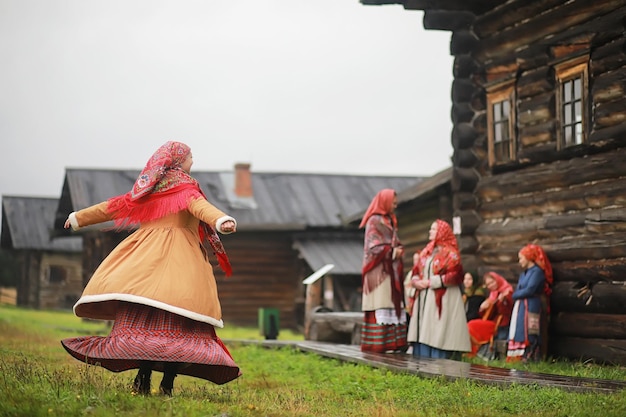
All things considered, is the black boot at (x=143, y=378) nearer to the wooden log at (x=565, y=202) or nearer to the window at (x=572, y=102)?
the wooden log at (x=565, y=202)

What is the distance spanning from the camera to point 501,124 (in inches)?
513

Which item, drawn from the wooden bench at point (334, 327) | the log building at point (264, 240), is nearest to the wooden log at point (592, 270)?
the wooden bench at point (334, 327)

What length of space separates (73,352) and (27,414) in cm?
131

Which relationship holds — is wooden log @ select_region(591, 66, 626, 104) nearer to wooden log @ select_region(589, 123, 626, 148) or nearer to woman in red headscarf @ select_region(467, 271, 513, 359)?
wooden log @ select_region(589, 123, 626, 148)

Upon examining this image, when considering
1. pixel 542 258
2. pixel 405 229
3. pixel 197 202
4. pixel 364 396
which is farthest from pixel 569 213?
pixel 405 229

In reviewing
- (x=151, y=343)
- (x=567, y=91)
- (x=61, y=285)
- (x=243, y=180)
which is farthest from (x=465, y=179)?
(x=61, y=285)

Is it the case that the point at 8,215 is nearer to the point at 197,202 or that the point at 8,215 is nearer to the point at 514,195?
the point at 514,195

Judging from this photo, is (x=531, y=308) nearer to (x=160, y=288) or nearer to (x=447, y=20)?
(x=447, y=20)

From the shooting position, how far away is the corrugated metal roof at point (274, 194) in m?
27.4

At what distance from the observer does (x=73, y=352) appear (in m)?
6.95

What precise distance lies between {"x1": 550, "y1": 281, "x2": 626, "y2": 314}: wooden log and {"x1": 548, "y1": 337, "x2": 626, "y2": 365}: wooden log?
33cm

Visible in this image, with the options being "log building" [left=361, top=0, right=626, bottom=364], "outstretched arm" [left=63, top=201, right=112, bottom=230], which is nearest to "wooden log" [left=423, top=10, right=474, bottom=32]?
"log building" [left=361, top=0, right=626, bottom=364]

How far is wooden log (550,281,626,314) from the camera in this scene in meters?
10.5

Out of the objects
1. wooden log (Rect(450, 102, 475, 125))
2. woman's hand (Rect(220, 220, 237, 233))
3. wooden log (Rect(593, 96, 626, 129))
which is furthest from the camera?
wooden log (Rect(450, 102, 475, 125))
